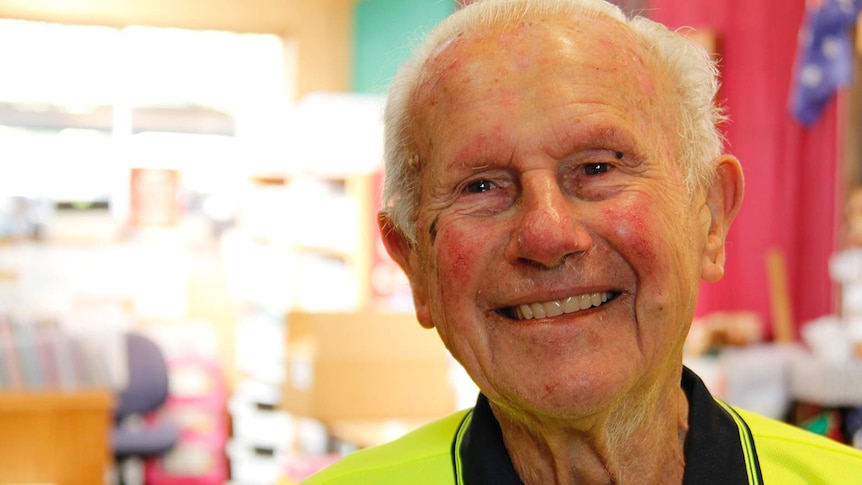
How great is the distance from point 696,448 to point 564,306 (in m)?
0.27

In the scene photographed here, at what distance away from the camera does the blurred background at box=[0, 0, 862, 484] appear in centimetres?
343

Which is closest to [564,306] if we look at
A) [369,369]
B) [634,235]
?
[634,235]

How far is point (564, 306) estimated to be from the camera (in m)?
1.13

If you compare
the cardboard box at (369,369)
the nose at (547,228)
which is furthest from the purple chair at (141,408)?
the nose at (547,228)

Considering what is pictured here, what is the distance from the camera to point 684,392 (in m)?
1.35

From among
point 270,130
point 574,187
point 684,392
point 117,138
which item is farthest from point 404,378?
point 117,138

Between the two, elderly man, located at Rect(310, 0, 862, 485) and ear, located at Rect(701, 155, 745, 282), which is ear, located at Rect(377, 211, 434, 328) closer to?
elderly man, located at Rect(310, 0, 862, 485)

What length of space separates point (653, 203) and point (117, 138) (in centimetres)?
782

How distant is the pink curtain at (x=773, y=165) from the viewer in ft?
14.2

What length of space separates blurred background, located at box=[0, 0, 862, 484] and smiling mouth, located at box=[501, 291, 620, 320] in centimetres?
41

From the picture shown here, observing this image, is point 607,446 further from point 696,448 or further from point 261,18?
point 261,18

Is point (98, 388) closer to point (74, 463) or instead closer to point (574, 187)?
point (74, 463)

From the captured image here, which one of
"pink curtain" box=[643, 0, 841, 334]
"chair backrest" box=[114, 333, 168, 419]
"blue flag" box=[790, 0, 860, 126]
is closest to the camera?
"blue flag" box=[790, 0, 860, 126]

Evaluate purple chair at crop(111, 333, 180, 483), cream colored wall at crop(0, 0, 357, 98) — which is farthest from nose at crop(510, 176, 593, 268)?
cream colored wall at crop(0, 0, 357, 98)
